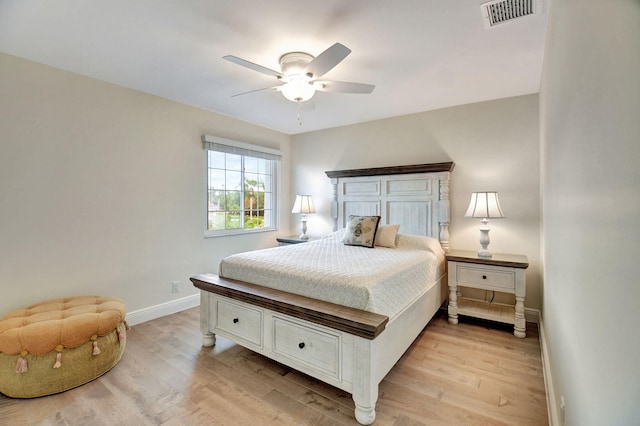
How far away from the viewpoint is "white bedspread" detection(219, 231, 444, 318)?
191 cm

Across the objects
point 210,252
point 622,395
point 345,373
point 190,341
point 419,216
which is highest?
point 419,216

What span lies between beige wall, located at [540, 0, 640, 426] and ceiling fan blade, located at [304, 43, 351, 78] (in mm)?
1060

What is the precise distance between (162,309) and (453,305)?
3.21m

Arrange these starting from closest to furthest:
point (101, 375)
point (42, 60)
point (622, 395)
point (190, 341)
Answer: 1. point (622, 395)
2. point (101, 375)
3. point (42, 60)
4. point (190, 341)

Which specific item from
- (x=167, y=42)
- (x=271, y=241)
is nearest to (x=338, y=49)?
(x=167, y=42)

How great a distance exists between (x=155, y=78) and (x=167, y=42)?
2.46 ft

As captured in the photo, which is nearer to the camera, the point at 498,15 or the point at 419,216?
the point at 498,15

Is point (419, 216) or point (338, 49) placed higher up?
point (338, 49)

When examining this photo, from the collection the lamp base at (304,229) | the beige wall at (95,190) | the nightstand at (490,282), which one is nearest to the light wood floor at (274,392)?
the nightstand at (490,282)

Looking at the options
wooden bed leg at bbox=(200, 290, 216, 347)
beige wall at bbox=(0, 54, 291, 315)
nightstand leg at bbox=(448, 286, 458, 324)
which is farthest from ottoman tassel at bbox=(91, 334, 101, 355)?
nightstand leg at bbox=(448, 286, 458, 324)

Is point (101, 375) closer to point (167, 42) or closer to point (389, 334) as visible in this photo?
point (389, 334)

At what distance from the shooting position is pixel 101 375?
2.14m

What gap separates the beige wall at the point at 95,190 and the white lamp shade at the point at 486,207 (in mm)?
3189

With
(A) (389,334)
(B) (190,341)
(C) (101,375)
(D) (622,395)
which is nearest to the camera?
(D) (622,395)
